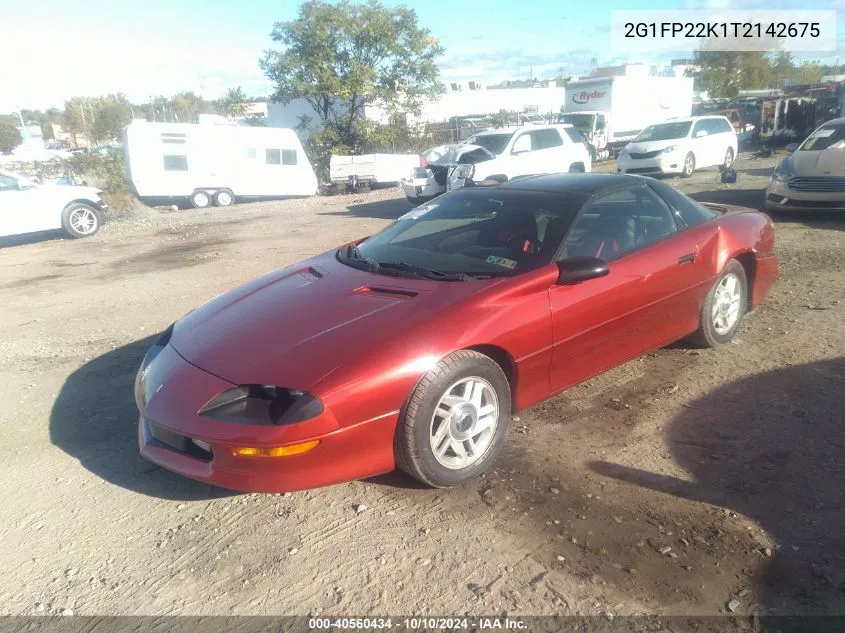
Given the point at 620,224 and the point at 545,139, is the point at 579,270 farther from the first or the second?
the point at 545,139

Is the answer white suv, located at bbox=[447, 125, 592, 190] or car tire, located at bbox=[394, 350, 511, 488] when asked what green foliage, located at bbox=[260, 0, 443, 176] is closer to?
white suv, located at bbox=[447, 125, 592, 190]

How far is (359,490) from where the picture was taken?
3.25 metres

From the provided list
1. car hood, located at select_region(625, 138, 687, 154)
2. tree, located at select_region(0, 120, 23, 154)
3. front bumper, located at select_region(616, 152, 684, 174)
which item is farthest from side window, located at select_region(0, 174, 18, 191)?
tree, located at select_region(0, 120, 23, 154)

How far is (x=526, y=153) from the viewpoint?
1448 centimetres

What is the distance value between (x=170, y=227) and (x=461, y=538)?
44.4 ft

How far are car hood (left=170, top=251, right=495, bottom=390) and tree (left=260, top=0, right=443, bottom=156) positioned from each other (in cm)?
2549

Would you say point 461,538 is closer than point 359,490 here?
Yes

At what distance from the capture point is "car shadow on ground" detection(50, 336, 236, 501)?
11.1 ft

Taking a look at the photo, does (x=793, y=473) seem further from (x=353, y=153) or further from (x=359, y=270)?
(x=353, y=153)

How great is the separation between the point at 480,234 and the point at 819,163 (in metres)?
7.96

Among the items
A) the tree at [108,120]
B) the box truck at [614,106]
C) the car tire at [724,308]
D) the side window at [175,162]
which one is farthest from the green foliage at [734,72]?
the car tire at [724,308]

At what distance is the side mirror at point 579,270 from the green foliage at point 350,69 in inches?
1015

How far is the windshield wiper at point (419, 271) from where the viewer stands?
11.8 ft

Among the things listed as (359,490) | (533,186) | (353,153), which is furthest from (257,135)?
(359,490)
